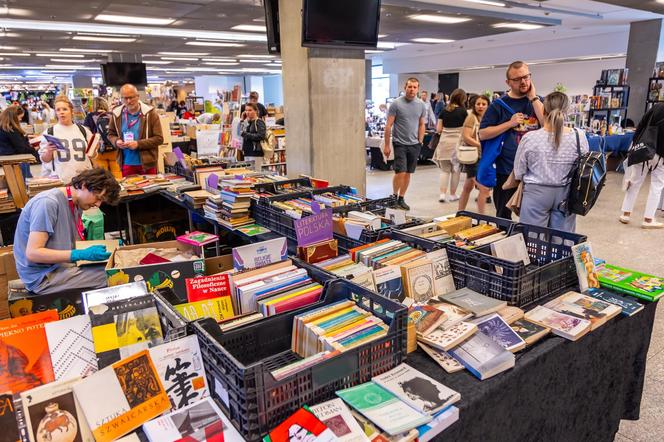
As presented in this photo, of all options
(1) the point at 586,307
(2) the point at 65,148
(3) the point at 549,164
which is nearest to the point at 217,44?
(2) the point at 65,148

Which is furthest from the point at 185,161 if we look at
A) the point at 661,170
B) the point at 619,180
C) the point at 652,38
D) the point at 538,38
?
the point at 538,38

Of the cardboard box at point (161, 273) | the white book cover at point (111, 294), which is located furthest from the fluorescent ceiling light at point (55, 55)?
the white book cover at point (111, 294)

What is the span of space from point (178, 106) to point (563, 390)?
1217 cm

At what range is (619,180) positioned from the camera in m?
8.45

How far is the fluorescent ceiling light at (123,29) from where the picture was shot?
8.84m

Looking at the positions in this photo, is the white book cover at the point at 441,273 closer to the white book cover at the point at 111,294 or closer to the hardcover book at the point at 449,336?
the hardcover book at the point at 449,336

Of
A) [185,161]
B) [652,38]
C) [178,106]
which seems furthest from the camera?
[178,106]

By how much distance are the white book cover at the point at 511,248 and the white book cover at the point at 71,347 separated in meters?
1.51

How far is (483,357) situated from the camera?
144 cm

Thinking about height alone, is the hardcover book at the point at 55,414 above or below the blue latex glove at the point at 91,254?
above

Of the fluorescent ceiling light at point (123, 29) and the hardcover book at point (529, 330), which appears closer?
the hardcover book at point (529, 330)

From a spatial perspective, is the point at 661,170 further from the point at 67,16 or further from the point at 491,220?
the point at 67,16

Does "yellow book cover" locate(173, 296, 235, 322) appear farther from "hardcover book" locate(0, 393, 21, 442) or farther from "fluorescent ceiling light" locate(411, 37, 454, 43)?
"fluorescent ceiling light" locate(411, 37, 454, 43)

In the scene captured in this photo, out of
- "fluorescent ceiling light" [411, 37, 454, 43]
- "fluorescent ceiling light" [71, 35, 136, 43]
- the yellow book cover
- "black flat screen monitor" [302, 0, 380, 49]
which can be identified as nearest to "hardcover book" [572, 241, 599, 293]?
the yellow book cover
